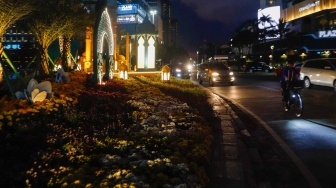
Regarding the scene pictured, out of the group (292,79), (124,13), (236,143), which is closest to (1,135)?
(236,143)

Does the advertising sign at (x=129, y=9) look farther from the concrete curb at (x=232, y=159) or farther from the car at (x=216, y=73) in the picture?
the concrete curb at (x=232, y=159)

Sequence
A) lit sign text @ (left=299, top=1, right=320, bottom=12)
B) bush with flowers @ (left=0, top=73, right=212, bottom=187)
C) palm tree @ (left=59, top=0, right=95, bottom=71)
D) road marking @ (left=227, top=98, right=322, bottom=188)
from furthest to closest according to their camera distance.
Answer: lit sign text @ (left=299, top=1, right=320, bottom=12) → palm tree @ (left=59, top=0, right=95, bottom=71) → road marking @ (left=227, top=98, right=322, bottom=188) → bush with flowers @ (left=0, top=73, right=212, bottom=187)

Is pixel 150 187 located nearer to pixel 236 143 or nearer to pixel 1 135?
pixel 1 135

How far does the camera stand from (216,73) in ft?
91.5

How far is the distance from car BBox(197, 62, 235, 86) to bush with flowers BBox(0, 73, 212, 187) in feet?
58.6

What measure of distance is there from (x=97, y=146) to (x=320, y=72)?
19.1 meters

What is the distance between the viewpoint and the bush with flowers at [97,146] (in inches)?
196

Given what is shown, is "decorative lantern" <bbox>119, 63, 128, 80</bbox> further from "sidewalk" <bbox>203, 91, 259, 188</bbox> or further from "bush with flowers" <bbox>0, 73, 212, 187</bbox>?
"sidewalk" <bbox>203, 91, 259, 188</bbox>

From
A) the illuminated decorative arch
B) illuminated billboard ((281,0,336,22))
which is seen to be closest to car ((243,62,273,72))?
illuminated billboard ((281,0,336,22))

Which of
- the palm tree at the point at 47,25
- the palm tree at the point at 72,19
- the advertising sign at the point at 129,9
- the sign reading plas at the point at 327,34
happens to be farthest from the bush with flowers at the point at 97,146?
the advertising sign at the point at 129,9

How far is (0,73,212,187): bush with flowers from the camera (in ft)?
16.4

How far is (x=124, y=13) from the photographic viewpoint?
405 feet

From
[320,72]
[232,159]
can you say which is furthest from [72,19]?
[232,159]

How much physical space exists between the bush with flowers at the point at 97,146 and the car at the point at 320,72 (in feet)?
46.2
